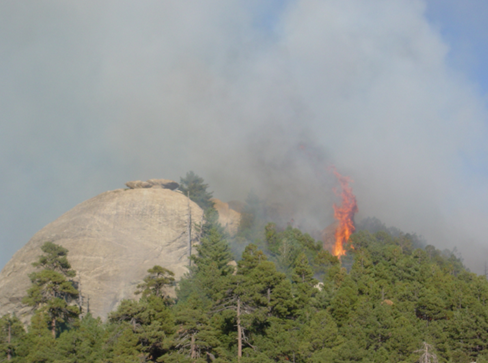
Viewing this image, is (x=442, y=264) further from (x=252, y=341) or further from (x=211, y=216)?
(x=252, y=341)

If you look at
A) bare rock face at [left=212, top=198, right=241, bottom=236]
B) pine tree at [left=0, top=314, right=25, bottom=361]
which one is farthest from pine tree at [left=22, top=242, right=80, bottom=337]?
bare rock face at [left=212, top=198, right=241, bottom=236]

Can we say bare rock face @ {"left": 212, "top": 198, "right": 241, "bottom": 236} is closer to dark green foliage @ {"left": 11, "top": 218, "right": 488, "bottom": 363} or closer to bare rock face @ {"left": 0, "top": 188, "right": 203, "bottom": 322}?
bare rock face @ {"left": 0, "top": 188, "right": 203, "bottom": 322}

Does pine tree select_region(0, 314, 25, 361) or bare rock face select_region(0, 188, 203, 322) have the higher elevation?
bare rock face select_region(0, 188, 203, 322)

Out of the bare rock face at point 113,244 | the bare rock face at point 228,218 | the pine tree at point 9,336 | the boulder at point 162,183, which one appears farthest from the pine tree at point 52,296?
the bare rock face at point 228,218

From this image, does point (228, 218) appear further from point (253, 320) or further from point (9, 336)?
point (9, 336)

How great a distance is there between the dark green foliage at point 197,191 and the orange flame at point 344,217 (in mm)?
27469

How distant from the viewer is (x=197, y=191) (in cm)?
9225

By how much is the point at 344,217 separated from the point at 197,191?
36.1m

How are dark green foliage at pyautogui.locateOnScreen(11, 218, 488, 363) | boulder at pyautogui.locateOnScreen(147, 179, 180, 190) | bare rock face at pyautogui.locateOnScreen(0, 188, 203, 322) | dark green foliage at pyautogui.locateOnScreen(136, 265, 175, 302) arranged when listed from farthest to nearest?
boulder at pyautogui.locateOnScreen(147, 179, 180, 190)
bare rock face at pyautogui.locateOnScreen(0, 188, 203, 322)
dark green foliage at pyautogui.locateOnScreen(136, 265, 175, 302)
dark green foliage at pyautogui.locateOnScreen(11, 218, 488, 363)

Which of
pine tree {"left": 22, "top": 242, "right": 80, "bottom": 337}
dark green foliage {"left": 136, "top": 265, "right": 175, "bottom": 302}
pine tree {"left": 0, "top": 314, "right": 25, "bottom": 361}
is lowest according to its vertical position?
pine tree {"left": 0, "top": 314, "right": 25, "bottom": 361}

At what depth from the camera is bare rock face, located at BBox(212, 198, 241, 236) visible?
9456cm

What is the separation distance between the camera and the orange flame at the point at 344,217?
102m

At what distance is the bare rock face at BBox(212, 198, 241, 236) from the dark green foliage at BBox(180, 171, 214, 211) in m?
3.96

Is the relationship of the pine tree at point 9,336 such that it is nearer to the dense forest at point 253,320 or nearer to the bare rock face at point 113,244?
the dense forest at point 253,320
